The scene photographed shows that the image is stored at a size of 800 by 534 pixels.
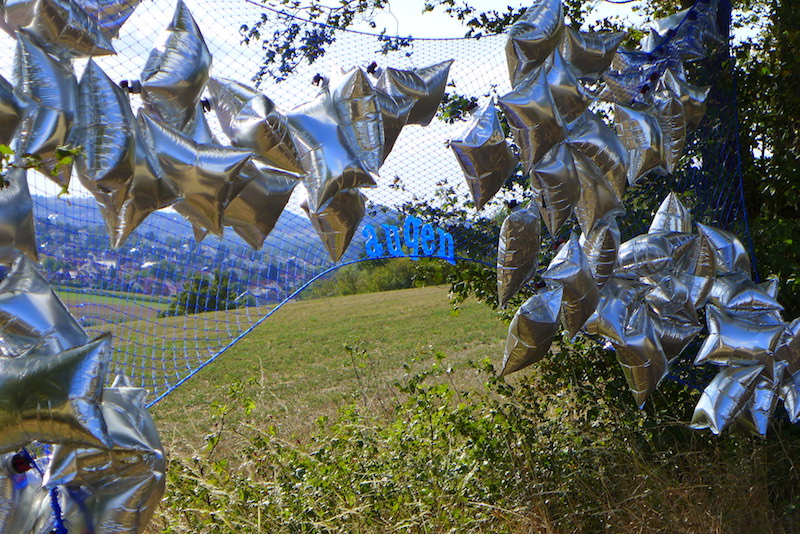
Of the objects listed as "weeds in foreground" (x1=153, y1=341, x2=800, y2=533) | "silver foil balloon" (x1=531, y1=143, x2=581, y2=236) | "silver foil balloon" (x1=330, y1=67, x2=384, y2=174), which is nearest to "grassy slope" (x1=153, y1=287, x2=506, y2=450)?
"weeds in foreground" (x1=153, y1=341, x2=800, y2=533)

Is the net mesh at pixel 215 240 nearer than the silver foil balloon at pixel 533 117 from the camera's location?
Yes

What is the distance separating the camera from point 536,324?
218cm

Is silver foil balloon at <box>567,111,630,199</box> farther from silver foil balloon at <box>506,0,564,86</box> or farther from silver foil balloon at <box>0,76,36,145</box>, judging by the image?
silver foil balloon at <box>0,76,36,145</box>

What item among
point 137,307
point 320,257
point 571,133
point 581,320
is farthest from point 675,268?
point 137,307

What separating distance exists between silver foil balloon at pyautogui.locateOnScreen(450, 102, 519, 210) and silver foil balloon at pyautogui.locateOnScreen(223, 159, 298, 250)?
1.64 feet

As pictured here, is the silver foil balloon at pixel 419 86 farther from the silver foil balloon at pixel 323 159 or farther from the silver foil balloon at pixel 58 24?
the silver foil balloon at pixel 58 24

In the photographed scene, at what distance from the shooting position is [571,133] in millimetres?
2141

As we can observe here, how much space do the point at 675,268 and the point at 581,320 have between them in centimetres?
48

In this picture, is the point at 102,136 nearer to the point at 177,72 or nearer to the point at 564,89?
the point at 177,72

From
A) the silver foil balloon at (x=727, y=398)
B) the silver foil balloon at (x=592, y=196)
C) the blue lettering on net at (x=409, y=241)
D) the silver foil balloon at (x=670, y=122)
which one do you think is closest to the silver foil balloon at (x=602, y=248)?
the silver foil balloon at (x=592, y=196)

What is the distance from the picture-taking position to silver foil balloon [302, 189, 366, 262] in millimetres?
1741

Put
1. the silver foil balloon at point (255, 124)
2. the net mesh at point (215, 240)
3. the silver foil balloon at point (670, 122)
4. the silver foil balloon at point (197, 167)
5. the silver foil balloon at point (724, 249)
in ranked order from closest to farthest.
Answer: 1. the silver foil balloon at point (197, 167)
2. the silver foil balloon at point (255, 124)
3. the net mesh at point (215, 240)
4. the silver foil balloon at point (670, 122)
5. the silver foil balloon at point (724, 249)

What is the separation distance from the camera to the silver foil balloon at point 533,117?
1944 millimetres

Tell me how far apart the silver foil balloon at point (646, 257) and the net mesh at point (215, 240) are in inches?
17.7
